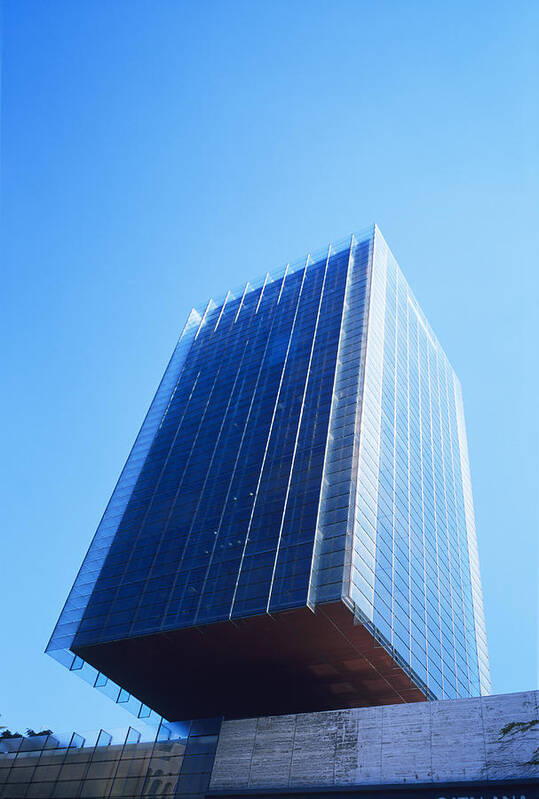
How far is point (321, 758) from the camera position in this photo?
116 ft

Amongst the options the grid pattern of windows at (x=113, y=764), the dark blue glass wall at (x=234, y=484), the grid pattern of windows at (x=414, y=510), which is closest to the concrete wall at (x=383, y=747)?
the grid pattern of windows at (x=113, y=764)

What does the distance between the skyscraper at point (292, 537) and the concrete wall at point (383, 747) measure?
932 cm

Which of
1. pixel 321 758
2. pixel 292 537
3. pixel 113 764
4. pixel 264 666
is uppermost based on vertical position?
pixel 292 537

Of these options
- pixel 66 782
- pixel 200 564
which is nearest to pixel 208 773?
pixel 66 782

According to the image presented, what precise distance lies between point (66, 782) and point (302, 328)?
148 feet

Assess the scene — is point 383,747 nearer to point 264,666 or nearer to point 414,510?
point 264,666

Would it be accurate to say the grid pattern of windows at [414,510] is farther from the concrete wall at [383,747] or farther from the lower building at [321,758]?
the lower building at [321,758]

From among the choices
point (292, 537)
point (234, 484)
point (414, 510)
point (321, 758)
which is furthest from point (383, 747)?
point (414, 510)

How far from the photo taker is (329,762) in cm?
3491

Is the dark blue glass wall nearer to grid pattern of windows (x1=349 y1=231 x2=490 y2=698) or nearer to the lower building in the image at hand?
grid pattern of windows (x1=349 y1=231 x2=490 y2=698)

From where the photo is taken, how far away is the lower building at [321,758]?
3102 centimetres

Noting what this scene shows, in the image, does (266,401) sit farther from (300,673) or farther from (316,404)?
(300,673)

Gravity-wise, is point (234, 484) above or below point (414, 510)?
below

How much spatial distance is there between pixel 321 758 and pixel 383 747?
3227 mm
